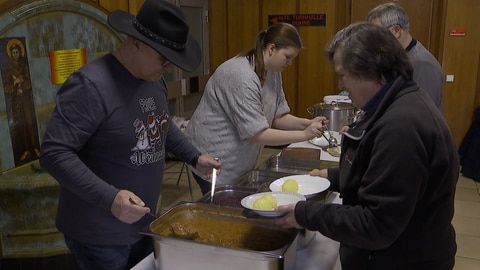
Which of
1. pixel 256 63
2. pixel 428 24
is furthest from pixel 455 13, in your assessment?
pixel 256 63

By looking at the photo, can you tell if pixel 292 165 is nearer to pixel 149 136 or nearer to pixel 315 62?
pixel 149 136

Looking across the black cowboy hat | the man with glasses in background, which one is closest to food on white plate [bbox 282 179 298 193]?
the black cowboy hat

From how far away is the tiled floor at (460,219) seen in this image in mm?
2430

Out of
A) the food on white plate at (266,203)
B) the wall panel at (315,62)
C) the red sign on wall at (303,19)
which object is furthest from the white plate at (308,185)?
the red sign on wall at (303,19)

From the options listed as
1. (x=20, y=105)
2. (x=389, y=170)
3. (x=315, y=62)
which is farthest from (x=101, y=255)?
(x=315, y=62)

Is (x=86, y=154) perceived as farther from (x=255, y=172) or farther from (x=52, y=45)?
(x=52, y=45)

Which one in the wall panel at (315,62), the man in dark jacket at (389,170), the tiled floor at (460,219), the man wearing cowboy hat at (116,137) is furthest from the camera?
the wall panel at (315,62)

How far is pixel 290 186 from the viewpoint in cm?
140

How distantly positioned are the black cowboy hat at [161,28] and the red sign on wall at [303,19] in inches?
147

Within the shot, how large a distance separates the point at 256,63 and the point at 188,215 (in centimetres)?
80

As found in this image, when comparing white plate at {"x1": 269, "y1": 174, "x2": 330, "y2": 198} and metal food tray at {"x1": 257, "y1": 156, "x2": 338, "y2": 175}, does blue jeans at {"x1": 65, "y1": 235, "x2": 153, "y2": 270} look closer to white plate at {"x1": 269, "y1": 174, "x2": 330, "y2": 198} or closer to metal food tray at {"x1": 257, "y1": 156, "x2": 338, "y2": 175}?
white plate at {"x1": 269, "y1": 174, "x2": 330, "y2": 198}

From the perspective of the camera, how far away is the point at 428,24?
4391 millimetres

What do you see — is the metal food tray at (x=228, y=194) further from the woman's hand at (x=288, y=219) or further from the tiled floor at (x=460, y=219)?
the tiled floor at (x=460, y=219)

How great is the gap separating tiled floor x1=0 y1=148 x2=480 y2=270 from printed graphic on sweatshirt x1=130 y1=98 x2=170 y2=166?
151 cm
